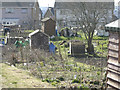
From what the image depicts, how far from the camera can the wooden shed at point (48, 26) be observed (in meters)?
26.7

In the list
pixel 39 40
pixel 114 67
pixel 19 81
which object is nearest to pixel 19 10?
pixel 39 40

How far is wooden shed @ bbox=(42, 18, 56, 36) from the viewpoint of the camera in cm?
2671

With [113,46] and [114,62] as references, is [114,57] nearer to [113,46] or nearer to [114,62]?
[114,62]

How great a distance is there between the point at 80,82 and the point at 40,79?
6.05 feet

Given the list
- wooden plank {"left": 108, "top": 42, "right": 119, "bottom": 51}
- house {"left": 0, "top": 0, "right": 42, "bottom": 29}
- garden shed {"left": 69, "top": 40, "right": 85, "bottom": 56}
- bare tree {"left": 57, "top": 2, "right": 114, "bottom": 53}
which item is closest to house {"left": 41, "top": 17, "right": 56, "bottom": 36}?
bare tree {"left": 57, "top": 2, "right": 114, "bottom": 53}

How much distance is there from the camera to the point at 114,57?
19.2 ft

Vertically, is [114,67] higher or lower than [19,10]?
lower

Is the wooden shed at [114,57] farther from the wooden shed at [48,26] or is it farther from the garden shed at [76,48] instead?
the wooden shed at [48,26]

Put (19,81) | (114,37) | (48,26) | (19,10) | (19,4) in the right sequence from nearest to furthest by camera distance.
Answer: (114,37) → (19,81) → (48,26) → (19,10) → (19,4)

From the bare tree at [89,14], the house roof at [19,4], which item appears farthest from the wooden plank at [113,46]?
Result: the house roof at [19,4]

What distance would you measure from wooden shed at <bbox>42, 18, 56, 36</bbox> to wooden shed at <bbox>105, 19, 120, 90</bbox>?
20994 mm

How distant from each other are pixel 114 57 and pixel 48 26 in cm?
2145

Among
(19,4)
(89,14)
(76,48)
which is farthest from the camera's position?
(19,4)

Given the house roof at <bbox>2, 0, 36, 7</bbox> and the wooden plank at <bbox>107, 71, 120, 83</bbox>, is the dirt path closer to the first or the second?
the wooden plank at <bbox>107, 71, 120, 83</bbox>
